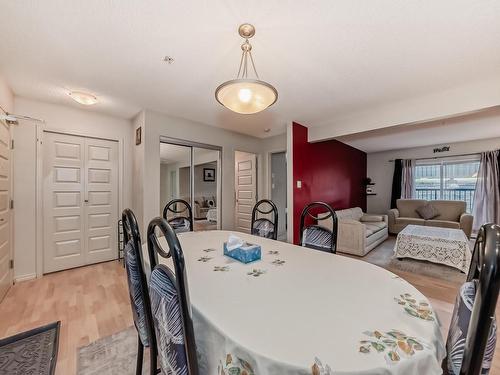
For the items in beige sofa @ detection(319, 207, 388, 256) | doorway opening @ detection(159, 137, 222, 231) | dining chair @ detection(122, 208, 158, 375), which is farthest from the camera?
beige sofa @ detection(319, 207, 388, 256)

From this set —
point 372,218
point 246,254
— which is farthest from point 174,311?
point 372,218

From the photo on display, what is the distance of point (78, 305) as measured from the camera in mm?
2178

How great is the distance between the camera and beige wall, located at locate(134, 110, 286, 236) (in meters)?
3.15

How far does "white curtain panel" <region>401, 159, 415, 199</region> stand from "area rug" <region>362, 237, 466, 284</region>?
284 cm

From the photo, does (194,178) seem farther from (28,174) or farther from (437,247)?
(437,247)

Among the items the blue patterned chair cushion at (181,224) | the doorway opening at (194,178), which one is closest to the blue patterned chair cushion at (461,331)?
the blue patterned chair cushion at (181,224)

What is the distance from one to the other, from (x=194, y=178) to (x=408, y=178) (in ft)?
18.8

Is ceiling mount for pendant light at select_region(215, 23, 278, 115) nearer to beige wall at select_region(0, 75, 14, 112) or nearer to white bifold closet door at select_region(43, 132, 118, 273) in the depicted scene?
beige wall at select_region(0, 75, 14, 112)

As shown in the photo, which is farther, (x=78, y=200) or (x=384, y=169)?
(x=384, y=169)

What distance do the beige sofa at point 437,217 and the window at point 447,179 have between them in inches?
22.3

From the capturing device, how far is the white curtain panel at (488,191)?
4805 millimetres

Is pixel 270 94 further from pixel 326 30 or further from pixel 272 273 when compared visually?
pixel 272 273

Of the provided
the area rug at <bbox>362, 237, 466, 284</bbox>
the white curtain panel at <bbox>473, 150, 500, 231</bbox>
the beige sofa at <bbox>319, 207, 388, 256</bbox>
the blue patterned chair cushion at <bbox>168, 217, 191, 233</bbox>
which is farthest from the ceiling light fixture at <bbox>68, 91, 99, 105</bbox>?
the white curtain panel at <bbox>473, 150, 500, 231</bbox>

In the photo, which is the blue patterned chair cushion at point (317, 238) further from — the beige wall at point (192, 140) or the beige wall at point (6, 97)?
the beige wall at point (6, 97)
